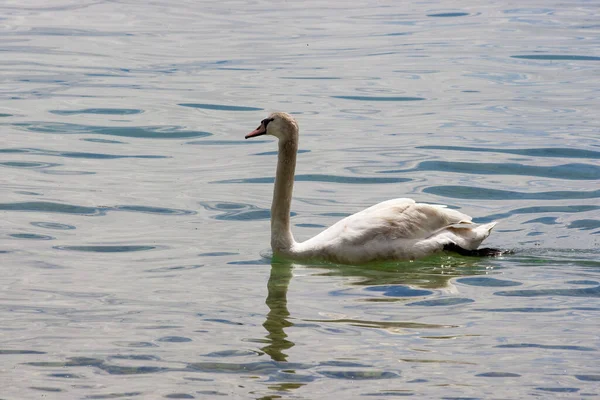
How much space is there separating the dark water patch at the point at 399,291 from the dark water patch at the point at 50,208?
390 cm

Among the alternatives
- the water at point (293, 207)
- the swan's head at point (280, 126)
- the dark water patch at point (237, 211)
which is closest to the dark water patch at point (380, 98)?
the water at point (293, 207)

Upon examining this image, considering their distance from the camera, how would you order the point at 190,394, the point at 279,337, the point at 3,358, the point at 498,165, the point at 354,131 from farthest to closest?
the point at 354,131 → the point at 498,165 → the point at 279,337 → the point at 3,358 → the point at 190,394

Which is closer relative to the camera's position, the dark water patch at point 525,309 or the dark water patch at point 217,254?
the dark water patch at point 525,309

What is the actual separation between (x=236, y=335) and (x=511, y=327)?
6.07 feet

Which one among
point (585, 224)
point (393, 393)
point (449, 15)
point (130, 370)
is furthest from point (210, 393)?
point (449, 15)

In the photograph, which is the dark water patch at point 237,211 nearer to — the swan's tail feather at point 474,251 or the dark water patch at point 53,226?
the dark water patch at point 53,226

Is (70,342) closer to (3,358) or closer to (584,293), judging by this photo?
(3,358)

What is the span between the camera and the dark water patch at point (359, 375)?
7.28 m

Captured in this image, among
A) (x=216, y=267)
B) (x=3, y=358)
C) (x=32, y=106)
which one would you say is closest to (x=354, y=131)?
(x=32, y=106)

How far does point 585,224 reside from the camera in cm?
1177

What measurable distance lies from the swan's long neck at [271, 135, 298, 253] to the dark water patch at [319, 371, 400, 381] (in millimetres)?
3318

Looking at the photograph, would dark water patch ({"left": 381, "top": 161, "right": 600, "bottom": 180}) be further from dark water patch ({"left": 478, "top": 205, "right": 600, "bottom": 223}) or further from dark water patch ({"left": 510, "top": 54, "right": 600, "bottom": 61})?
dark water patch ({"left": 510, "top": 54, "right": 600, "bottom": 61})

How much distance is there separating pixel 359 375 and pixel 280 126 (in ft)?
12.8

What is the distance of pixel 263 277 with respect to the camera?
10039 mm
